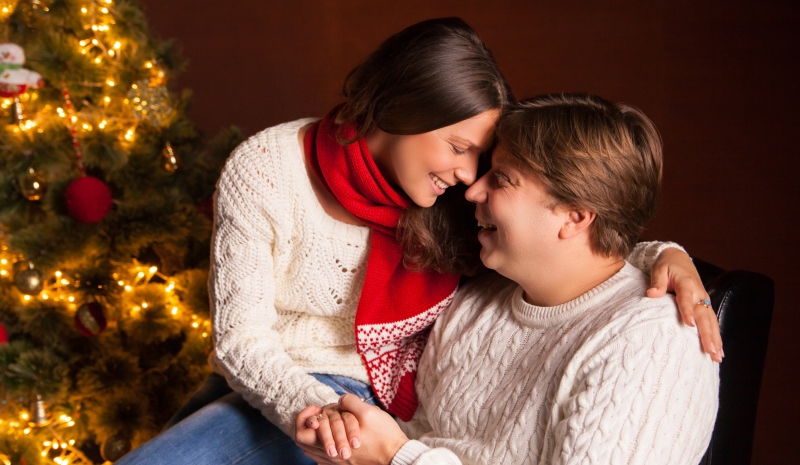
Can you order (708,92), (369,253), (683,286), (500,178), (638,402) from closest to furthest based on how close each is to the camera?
(638,402), (683,286), (500,178), (369,253), (708,92)

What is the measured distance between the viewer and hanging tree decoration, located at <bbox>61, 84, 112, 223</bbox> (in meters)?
1.80

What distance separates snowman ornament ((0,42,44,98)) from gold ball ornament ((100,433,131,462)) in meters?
1.02

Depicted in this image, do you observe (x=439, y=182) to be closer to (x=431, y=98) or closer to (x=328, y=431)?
(x=431, y=98)

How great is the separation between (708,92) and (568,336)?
126cm

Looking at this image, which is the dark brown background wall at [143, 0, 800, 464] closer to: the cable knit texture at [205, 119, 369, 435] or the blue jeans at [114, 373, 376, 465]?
the cable knit texture at [205, 119, 369, 435]

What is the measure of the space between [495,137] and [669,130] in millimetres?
1080

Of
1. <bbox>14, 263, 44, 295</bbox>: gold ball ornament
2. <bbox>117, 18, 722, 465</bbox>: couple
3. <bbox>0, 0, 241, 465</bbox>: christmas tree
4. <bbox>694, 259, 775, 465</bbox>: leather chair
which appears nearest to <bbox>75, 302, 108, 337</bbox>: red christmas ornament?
<bbox>0, 0, 241, 465</bbox>: christmas tree

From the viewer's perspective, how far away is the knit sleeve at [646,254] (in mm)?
1260

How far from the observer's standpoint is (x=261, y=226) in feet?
4.60

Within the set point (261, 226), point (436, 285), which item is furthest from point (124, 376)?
point (436, 285)

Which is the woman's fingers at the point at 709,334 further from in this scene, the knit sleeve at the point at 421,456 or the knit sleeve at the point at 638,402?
the knit sleeve at the point at 421,456

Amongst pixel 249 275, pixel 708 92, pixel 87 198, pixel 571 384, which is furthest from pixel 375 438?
pixel 708 92

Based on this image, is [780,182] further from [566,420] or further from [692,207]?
[566,420]

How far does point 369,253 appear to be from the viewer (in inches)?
57.7
